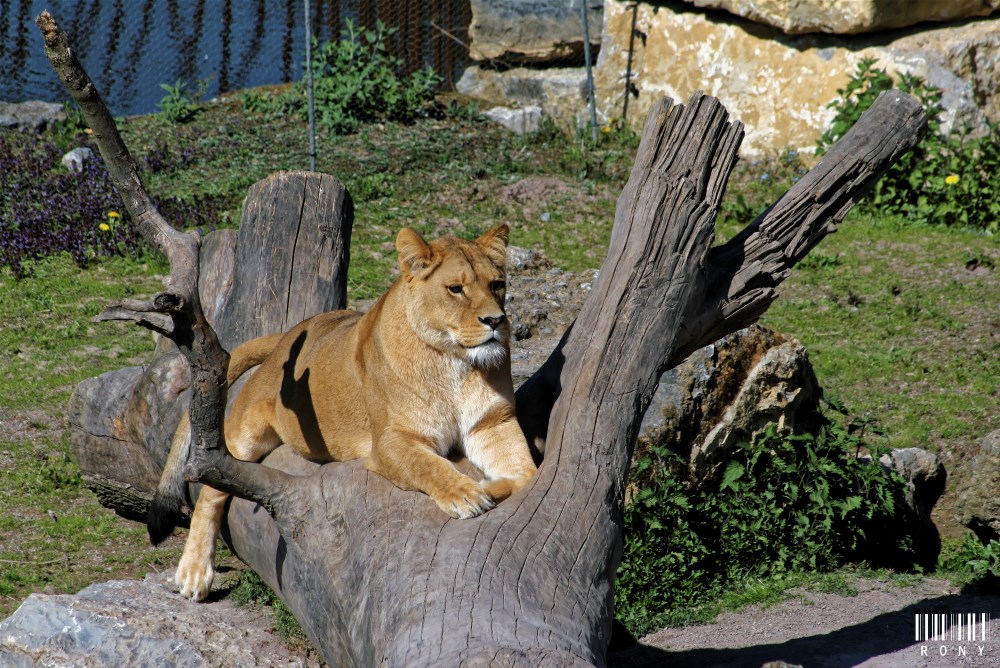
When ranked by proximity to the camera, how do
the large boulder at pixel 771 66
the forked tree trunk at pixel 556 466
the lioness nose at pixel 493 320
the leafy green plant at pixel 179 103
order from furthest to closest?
the leafy green plant at pixel 179 103 → the large boulder at pixel 771 66 → the lioness nose at pixel 493 320 → the forked tree trunk at pixel 556 466

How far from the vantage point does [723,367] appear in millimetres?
6676

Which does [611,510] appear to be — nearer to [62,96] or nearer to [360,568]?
[360,568]

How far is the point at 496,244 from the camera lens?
508 centimetres

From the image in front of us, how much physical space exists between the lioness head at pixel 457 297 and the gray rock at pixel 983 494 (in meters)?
3.80

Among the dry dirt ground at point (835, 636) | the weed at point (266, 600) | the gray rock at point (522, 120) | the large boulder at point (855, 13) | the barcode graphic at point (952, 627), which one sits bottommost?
the weed at point (266, 600)

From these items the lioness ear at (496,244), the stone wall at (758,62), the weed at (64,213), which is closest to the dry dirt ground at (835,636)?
→ the lioness ear at (496,244)

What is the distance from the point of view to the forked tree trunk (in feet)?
12.8

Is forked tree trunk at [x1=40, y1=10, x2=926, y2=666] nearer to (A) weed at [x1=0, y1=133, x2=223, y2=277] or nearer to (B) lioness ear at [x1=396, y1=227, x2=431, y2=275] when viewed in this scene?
(B) lioness ear at [x1=396, y1=227, x2=431, y2=275]

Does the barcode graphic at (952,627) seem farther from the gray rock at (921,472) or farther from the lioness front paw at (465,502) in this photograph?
the lioness front paw at (465,502)

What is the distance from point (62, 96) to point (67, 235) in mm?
4410

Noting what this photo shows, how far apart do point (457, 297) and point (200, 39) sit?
11751mm

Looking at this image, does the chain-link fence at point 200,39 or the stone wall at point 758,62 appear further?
the chain-link fence at point 200,39

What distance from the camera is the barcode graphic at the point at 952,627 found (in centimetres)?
534

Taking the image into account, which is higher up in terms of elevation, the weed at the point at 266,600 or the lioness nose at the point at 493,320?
the lioness nose at the point at 493,320
